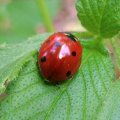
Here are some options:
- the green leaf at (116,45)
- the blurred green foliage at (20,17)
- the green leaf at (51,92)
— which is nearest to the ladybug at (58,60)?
the green leaf at (51,92)

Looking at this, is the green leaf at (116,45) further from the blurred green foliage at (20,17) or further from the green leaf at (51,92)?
the blurred green foliage at (20,17)

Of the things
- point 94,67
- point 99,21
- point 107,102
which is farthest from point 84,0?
point 107,102

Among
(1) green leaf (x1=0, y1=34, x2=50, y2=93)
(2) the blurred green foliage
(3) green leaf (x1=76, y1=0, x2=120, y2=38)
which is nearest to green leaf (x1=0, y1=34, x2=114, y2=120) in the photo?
(1) green leaf (x1=0, y1=34, x2=50, y2=93)

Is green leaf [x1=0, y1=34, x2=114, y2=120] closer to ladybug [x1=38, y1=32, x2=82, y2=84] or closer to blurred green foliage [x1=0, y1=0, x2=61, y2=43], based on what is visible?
ladybug [x1=38, y1=32, x2=82, y2=84]

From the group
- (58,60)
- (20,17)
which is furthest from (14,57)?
(20,17)

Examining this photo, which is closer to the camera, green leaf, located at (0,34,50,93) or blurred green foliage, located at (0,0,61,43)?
green leaf, located at (0,34,50,93)
